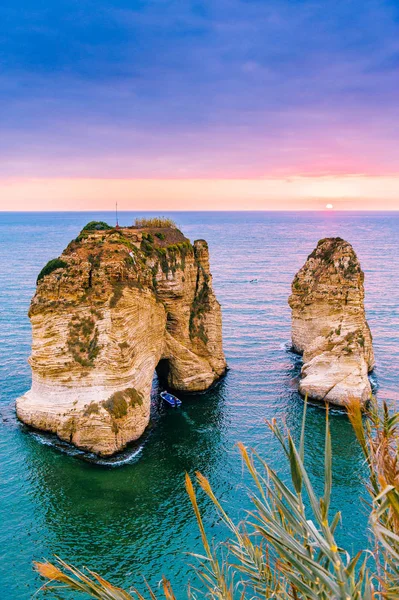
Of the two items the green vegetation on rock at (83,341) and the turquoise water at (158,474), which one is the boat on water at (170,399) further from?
the green vegetation on rock at (83,341)

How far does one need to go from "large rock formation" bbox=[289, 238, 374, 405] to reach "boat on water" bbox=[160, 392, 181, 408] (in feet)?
38.0

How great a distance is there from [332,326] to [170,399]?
59.3 feet

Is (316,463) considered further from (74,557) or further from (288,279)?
(288,279)

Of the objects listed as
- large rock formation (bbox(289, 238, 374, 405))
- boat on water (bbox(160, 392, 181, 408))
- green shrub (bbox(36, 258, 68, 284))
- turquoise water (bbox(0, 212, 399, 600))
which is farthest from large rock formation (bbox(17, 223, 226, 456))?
large rock formation (bbox(289, 238, 374, 405))

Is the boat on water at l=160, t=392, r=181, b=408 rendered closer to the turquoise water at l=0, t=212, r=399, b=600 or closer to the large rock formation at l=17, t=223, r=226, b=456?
the turquoise water at l=0, t=212, r=399, b=600

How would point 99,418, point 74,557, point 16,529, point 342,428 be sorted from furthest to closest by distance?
point 342,428 < point 99,418 < point 16,529 < point 74,557

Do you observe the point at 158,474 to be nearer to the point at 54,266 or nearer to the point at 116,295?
the point at 116,295

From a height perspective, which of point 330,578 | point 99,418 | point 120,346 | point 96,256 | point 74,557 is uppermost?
point 96,256

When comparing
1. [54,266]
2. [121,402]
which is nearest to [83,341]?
[121,402]

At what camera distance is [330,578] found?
6664mm

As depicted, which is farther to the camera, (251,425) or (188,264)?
(188,264)

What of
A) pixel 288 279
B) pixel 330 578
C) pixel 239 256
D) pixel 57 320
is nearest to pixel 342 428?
pixel 57 320

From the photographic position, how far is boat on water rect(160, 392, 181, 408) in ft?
143

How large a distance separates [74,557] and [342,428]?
23.6m
